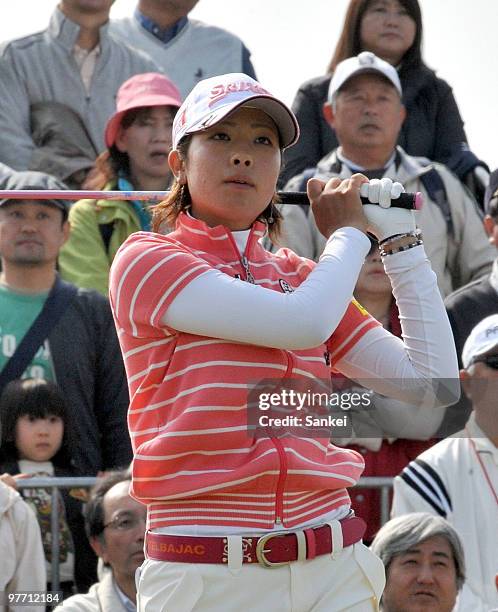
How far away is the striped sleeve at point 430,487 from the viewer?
18.7 ft

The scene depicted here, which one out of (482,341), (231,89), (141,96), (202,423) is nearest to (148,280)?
(202,423)

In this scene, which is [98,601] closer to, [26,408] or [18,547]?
[18,547]

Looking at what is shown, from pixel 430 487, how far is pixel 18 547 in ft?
5.28

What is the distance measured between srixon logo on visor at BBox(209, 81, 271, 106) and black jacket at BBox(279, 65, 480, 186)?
4.10 metres

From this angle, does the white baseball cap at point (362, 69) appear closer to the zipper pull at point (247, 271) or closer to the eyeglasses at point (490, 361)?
the eyeglasses at point (490, 361)

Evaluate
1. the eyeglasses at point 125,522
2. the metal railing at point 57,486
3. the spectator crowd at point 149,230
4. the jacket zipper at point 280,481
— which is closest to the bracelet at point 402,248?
the jacket zipper at point 280,481

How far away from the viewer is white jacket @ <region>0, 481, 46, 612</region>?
5.64m

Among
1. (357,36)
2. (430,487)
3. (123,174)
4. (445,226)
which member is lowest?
(430,487)

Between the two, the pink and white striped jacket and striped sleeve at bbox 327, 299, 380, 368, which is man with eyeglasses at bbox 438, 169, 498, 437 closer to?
striped sleeve at bbox 327, 299, 380, 368

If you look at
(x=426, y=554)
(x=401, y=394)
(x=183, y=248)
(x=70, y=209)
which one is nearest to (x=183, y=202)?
(x=183, y=248)

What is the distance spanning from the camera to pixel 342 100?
7.41 meters

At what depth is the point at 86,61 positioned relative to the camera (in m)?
→ 8.16

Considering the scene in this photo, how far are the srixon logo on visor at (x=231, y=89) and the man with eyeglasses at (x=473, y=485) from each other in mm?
2587

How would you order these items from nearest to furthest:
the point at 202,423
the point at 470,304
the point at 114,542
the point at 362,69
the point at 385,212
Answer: the point at 202,423 → the point at 385,212 → the point at 114,542 → the point at 470,304 → the point at 362,69
